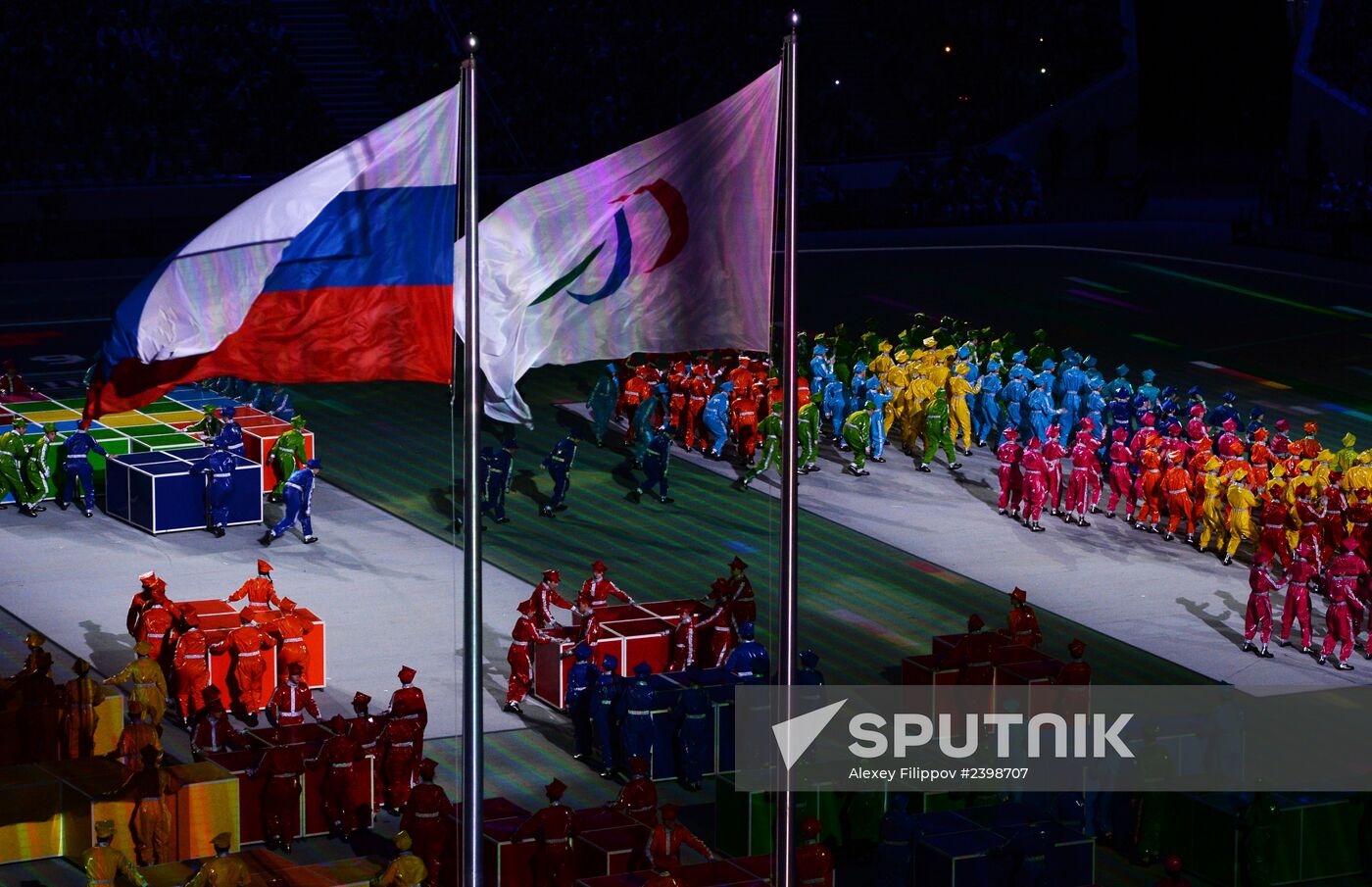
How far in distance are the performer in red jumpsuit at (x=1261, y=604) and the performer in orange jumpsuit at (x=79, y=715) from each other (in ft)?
35.9

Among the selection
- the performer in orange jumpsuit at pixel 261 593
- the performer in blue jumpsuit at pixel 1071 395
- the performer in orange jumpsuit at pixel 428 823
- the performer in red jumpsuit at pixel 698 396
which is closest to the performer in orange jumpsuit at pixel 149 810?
the performer in orange jumpsuit at pixel 428 823

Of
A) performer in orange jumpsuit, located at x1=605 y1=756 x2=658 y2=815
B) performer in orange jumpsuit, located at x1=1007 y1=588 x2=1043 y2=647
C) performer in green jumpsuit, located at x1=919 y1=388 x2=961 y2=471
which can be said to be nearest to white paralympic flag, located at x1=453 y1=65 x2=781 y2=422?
performer in orange jumpsuit, located at x1=605 y1=756 x2=658 y2=815

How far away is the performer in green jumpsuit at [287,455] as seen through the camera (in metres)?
27.0

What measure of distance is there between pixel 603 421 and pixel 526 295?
1806 cm

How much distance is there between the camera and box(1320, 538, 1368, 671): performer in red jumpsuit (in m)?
22.0

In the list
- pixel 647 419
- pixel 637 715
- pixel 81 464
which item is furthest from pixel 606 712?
pixel 81 464

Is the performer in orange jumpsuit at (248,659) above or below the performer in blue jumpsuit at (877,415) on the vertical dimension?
below

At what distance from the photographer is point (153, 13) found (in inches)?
1932

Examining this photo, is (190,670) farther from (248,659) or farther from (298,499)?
(298,499)

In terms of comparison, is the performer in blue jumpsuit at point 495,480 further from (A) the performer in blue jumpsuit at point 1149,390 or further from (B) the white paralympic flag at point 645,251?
(B) the white paralympic flag at point 645,251

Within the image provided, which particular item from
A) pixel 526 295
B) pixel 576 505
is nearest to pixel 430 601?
pixel 576 505

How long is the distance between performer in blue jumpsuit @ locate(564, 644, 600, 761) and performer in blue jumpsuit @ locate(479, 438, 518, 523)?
22.1 feet

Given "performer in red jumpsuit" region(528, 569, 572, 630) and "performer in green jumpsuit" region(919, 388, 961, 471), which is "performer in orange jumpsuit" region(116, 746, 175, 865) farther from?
"performer in green jumpsuit" region(919, 388, 961, 471)

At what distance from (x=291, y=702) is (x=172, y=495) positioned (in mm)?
7323
